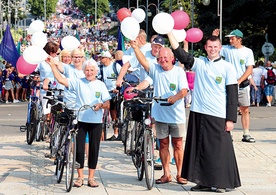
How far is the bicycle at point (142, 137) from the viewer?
10.3 m

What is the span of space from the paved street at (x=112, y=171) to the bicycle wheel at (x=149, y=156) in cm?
14

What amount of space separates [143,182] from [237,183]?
55.6 inches

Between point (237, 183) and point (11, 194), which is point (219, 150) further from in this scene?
point (11, 194)

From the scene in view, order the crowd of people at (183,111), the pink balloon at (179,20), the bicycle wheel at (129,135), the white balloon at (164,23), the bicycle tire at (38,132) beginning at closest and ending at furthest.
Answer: the white balloon at (164,23) < the crowd of people at (183,111) < the pink balloon at (179,20) < the bicycle wheel at (129,135) < the bicycle tire at (38,132)

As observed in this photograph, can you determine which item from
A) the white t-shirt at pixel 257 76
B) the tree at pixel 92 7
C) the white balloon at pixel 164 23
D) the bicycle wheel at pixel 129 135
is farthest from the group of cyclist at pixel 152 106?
the tree at pixel 92 7

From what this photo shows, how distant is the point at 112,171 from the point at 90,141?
5.22 feet

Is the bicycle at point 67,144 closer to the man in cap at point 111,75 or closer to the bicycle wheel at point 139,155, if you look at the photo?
the bicycle wheel at point 139,155

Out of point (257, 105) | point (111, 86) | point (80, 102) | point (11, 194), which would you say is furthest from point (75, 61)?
point (257, 105)

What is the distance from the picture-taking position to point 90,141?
10.4 metres

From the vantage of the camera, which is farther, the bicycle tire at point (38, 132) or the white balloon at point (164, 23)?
the bicycle tire at point (38, 132)

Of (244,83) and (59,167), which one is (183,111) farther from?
(244,83)

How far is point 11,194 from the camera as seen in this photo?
9906 mm

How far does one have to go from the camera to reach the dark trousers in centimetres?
1034

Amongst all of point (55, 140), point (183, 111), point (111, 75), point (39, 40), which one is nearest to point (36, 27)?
point (55, 140)
